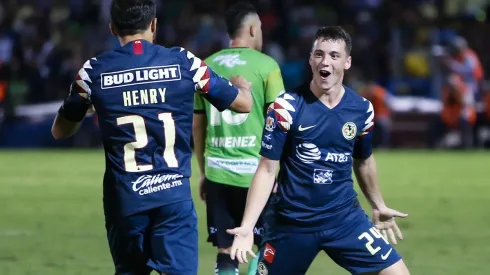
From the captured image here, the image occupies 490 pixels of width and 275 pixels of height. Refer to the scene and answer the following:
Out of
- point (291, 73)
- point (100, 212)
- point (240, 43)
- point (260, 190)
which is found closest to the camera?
point (260, 190)

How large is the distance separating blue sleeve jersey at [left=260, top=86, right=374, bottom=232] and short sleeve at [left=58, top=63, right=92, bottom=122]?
1029 millimetres

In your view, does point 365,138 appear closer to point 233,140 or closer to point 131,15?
point 131,15

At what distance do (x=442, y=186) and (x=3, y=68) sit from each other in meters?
11.1

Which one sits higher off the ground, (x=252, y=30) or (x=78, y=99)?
(x=252, y=30)

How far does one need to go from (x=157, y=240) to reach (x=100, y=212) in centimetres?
826

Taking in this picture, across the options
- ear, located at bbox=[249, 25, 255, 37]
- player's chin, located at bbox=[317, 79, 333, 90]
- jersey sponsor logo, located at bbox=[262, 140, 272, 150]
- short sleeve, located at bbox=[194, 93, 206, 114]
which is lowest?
short sleeve, located at bbox=[194, 93, 206, 114]

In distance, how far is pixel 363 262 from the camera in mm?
6117

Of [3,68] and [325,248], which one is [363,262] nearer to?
[325,248]

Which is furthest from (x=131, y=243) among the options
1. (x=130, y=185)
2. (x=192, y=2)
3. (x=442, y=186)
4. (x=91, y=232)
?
(x=192, y=2)

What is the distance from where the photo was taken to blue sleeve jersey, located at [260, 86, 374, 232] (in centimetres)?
615

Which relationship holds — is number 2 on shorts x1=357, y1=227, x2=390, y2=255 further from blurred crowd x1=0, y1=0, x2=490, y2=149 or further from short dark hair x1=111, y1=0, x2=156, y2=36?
blurred crowd x1=0, y1=0, x2=490, y2=149

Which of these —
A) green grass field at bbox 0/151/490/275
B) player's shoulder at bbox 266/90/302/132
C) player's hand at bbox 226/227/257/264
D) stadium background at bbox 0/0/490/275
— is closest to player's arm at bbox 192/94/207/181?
green grass field at bbox 0/151/490/275

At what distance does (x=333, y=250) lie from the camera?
20.2ft


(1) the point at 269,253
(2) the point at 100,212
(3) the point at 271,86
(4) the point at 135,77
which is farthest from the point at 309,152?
(2) the point at 100,212
